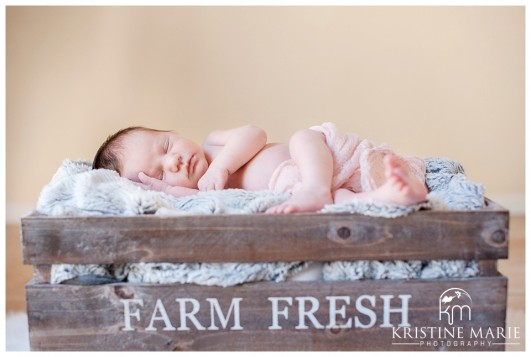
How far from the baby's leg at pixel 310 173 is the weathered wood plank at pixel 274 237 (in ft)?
0.16

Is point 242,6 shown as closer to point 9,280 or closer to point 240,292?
point 9,280

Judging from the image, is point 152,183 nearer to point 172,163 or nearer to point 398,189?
point 172,163

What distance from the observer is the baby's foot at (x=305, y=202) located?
1317 mm

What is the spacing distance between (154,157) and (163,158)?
20 millimetres

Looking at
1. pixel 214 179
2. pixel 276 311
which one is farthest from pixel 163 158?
pixel 276 311

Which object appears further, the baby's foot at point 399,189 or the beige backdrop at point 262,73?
the beige backdrop at point 262,73

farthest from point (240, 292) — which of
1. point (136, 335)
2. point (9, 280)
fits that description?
point (9, 280)

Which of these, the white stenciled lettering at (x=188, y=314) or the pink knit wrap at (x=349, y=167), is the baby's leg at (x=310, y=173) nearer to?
the pink knit wrap at (x=349, y=167)

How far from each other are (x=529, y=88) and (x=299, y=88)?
30.5 inches

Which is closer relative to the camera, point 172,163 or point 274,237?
point 274,237

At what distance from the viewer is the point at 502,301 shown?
52.4 inches

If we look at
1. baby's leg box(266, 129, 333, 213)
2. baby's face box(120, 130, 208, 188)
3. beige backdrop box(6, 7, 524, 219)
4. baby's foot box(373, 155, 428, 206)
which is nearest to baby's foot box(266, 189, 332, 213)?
baby's leg box(266, 129, 333, 213)

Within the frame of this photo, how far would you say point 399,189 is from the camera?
4.16 ft

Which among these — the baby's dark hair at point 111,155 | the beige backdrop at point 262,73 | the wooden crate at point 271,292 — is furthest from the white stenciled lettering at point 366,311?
the beige backdrop at point 262,73
